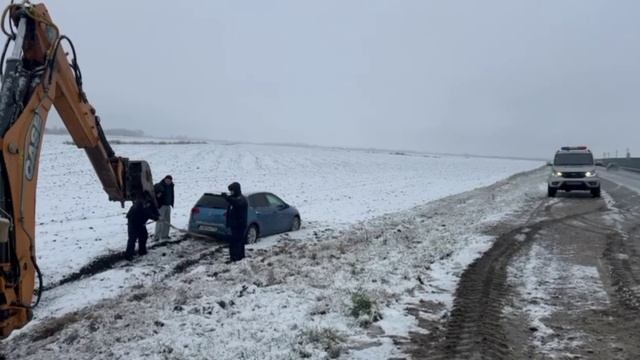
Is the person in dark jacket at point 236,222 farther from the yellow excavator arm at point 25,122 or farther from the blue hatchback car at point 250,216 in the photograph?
the yellow excavator arm at point 25,122

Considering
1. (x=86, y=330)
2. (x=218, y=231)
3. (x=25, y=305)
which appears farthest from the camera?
(x=218, y=231)

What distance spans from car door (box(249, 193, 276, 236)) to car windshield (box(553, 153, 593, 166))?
17.7 meters

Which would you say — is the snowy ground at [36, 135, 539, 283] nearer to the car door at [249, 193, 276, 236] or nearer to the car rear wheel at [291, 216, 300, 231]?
the car rear wheel at [291, 216, 300, 231]

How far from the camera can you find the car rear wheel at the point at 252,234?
14.9m

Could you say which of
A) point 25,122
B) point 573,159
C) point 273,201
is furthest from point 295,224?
point 573,159

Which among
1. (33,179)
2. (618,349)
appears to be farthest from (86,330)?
(618,349)

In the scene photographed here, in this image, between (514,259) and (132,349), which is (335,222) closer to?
(514,259)

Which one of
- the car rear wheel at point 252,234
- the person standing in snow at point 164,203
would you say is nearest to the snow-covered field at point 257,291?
the car rear wheel at point 252,234

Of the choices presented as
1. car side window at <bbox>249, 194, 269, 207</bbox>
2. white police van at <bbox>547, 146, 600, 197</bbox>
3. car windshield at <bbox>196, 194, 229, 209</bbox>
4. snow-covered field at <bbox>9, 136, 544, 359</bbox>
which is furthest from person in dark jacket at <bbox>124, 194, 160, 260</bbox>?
white police van at <bbox>547, 146, 600, 197</bbox>

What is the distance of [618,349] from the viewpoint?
6344mm

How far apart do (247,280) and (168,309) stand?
1.95m

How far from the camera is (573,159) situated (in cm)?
2761

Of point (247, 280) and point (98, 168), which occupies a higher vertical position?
point (98, 168)

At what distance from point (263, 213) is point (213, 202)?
1.54 m
